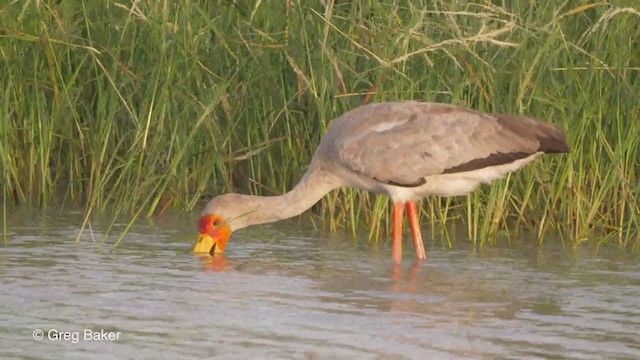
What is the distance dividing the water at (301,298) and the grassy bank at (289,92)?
0.37 metres

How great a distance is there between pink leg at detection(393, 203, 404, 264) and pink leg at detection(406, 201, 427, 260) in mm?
102

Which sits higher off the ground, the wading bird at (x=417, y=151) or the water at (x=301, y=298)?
the wading bird at (x=417, y=151)

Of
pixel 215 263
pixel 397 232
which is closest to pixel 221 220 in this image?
pixel 215 263

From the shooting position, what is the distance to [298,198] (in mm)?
9352

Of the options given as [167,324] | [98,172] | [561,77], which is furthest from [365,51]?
[167,324]

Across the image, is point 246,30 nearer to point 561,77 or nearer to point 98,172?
point 98,172

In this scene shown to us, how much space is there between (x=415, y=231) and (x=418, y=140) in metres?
0.54

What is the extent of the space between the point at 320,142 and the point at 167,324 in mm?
2824

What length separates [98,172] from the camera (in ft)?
32.9

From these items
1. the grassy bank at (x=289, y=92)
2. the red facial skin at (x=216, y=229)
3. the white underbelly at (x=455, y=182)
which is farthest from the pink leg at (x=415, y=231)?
the red facial skin at (x=216, y=229)

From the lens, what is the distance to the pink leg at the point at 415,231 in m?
9.09

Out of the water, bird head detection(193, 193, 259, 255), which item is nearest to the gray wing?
the water

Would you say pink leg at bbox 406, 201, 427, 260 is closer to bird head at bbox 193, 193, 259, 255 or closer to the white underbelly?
the white underbelly

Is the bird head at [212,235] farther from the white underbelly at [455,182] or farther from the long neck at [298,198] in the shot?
the white underbelly at [455,182]
